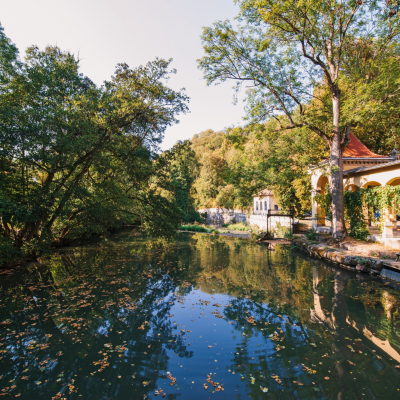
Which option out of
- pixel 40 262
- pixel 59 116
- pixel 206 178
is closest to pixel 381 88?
pixel 59 116

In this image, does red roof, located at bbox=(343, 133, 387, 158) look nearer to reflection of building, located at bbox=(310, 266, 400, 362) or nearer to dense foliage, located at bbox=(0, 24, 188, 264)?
dense foliage, located at bbox=(0, 24, 188, 264)

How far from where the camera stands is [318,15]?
532 inches

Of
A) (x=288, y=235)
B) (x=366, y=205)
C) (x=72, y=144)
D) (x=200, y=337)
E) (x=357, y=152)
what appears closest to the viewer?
(x=200, y=337)

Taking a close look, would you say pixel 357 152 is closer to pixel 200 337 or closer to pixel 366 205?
pixel 366 205

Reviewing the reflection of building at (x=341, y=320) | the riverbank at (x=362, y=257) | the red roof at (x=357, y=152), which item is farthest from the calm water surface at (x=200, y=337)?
the red roof at (x=357, y=152)

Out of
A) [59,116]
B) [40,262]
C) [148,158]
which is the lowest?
[40,262]

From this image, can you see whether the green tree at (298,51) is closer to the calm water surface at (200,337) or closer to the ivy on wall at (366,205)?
the ivy on wall at (366,205)

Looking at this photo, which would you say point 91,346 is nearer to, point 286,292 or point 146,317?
point 146,317

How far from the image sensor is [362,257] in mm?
10203

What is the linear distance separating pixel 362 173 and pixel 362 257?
6.82 metres

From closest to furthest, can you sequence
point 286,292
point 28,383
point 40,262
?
1. point 28,383
2. point 286,292
3. point 40,262

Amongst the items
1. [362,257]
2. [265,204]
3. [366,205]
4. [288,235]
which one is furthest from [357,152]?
[265,204]

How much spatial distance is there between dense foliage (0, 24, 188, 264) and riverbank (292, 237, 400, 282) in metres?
7.54

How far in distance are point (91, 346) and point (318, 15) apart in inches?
666
